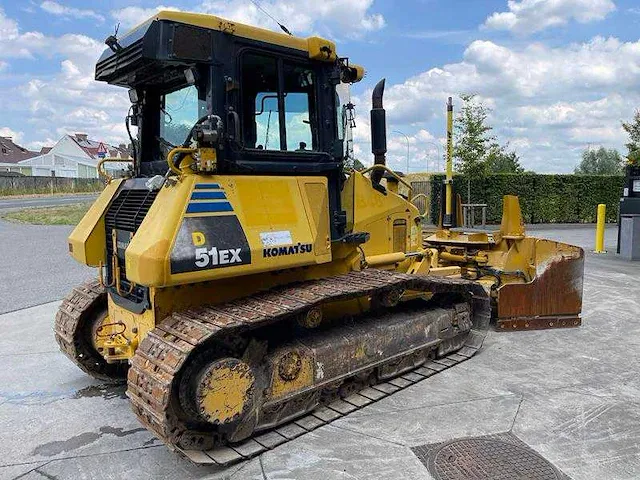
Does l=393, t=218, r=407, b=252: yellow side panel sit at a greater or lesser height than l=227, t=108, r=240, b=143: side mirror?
lesser

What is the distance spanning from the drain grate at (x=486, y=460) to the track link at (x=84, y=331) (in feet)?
10.3

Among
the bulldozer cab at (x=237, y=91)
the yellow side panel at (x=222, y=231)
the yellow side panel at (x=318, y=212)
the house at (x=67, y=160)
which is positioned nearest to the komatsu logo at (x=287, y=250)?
the yellow side panel at (x=222, y=231)

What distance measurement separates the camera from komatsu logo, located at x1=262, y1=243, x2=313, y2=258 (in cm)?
412

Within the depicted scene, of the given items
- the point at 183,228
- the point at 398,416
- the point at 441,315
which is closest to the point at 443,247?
the point at 441,315

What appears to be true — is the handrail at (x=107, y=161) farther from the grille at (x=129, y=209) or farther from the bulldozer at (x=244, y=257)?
the grille at (x=129, y=209)

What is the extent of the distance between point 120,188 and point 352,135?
2.23 m

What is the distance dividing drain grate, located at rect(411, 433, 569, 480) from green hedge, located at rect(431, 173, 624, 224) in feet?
53.4

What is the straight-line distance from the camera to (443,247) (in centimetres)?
782

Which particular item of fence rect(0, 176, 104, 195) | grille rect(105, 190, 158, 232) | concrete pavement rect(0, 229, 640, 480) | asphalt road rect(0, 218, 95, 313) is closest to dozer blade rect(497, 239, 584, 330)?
concrete pavement rect(0, 229, 640, 480)

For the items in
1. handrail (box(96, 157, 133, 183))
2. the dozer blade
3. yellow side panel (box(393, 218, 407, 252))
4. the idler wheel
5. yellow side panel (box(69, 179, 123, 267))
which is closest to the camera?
the idler wheel

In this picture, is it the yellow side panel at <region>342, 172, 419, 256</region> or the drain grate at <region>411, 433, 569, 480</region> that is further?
the yellow side panel at <region>342, 172, 419, 256</region>

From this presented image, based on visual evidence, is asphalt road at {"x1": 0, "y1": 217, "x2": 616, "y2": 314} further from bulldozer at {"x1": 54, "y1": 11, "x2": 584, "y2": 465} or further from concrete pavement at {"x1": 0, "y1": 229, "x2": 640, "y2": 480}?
bulldozer at {"x1": 54, "y1": 11, "x2": 584, "y2": 465}

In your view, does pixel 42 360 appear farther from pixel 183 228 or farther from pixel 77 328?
pixel 183 228

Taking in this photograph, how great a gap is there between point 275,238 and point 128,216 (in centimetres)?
133
